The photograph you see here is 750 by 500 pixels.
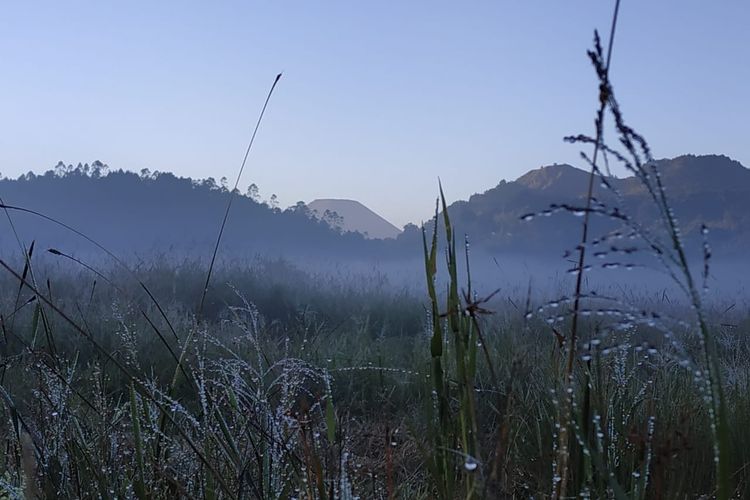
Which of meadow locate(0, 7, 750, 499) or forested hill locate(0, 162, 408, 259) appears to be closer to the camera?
meadow locate(0, 7, 750, 499)

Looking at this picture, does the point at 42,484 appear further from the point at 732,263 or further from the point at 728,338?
the point at 732,263

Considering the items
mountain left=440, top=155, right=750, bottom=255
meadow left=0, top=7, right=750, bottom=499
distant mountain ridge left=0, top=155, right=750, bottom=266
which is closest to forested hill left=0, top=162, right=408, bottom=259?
distant mountain ridge left=0, top=155, right=750, bottom=266

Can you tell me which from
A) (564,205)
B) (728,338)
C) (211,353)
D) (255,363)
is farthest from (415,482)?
(728,338)

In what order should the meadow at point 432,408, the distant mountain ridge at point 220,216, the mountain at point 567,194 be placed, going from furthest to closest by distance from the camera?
the mountain at point 567,194 → the distant mountain ridge at point 220,216 → the meadow at point 432,408

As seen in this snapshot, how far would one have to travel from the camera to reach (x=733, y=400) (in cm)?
298

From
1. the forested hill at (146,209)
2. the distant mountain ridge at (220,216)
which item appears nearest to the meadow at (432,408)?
the distant mountain ridge at (220,216)

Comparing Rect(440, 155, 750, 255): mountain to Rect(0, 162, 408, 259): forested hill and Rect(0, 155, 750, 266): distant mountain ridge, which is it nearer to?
Rect(0, 155, 750, 266): distant mountain ridge

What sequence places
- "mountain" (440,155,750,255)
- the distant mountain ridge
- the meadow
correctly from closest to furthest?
the meadow
the distant mountain ridge
"mountain" (440,155,750,255)

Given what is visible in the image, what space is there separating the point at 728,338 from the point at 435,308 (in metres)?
5.73

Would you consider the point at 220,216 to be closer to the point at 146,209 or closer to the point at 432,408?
the point at 146,209

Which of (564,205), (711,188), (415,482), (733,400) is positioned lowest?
(415,482)

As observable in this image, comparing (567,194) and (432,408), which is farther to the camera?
(567,194)

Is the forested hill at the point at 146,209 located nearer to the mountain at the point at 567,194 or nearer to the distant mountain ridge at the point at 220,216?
the distant mountain ridge at the point at 220,216

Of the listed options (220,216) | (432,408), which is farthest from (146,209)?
(432,408)
